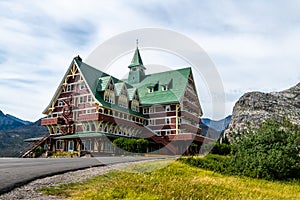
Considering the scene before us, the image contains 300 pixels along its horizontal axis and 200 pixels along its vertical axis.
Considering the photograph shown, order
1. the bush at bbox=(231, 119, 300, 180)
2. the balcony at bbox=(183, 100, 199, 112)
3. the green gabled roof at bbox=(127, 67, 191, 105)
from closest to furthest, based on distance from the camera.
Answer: the bush at bbox=(231, 119, 300, 180), the green gabled roof at bbox=(127, 67, 191, 105), the balcony at bbox=(183, 100, 199, 112)

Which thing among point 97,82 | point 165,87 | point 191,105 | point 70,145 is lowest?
point 70,145

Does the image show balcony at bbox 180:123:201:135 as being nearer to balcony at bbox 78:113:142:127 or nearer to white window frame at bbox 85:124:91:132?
balcony at bbox 78:113:142:127

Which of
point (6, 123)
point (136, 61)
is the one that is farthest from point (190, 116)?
point (6, 123)

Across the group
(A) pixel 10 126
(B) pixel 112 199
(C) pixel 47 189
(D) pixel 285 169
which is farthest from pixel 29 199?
(A) pixel 10 126

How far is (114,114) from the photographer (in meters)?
46.5

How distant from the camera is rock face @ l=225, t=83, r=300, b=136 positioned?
2109 inches

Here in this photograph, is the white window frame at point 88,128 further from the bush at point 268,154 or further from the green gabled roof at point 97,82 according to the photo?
the bush at point 268,154

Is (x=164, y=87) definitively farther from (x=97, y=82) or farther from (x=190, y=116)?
(x=97, y=82)

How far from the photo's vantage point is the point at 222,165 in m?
18.8

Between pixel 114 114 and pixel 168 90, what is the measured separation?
448 inches

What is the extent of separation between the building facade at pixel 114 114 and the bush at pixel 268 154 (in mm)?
22915

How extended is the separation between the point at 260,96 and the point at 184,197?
187ft

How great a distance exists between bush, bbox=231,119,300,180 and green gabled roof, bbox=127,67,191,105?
28.3 meters

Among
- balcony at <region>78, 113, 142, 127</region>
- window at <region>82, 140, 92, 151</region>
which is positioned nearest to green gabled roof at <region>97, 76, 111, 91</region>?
balcony at <region>78, 113, 142, 127</region>
